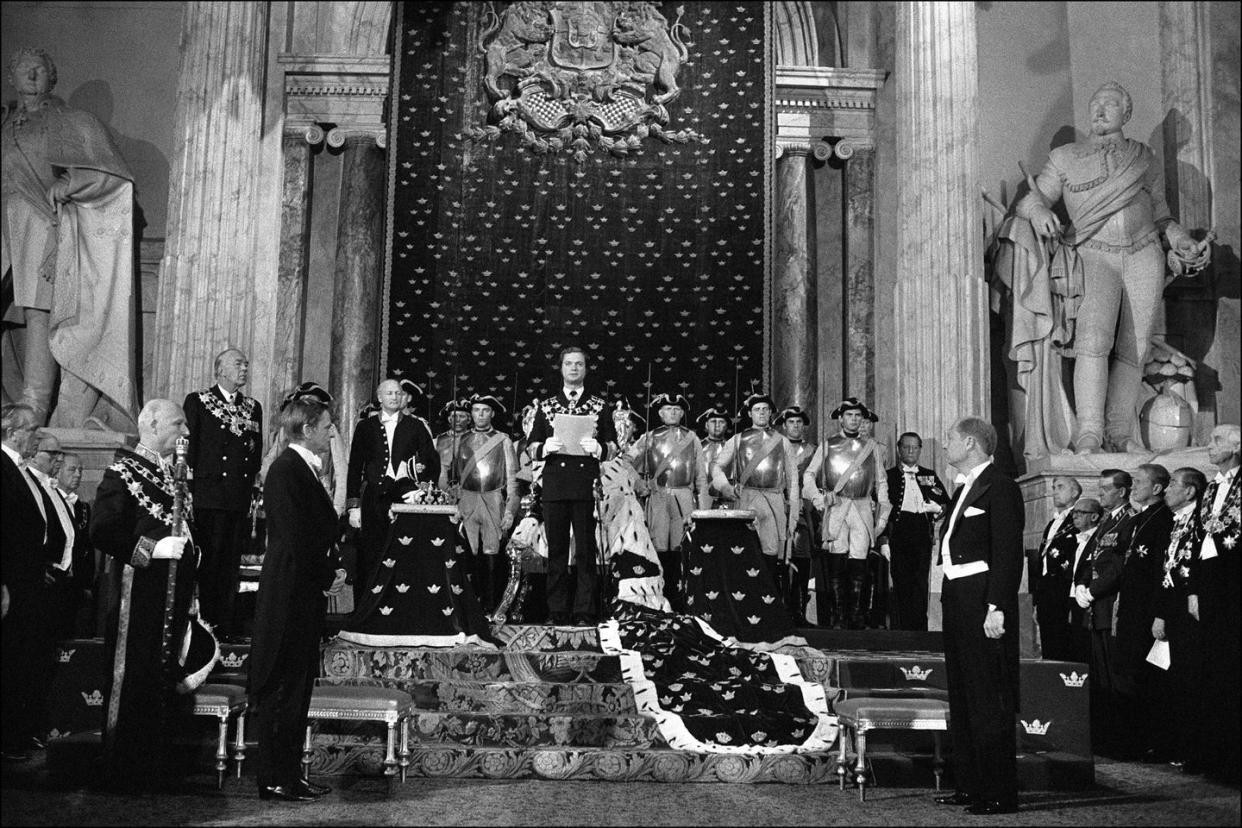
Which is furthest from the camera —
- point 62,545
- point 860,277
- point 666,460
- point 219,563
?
point 860,277

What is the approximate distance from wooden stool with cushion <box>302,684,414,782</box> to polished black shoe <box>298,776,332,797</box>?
184mm

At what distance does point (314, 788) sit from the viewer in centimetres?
578

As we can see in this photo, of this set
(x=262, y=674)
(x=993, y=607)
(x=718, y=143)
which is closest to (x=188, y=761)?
(x=262, y=674)

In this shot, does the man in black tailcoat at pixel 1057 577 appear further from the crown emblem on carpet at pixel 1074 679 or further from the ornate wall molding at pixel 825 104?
the ornate wall molding at pixel 825 104

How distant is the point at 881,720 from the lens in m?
6.03

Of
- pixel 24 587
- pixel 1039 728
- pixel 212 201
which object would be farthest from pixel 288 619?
pixel 212 201

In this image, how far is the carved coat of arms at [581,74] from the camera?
12883mm

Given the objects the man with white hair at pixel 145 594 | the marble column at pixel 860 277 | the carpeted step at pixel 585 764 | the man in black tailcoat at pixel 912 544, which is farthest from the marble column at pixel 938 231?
the man with white hair at pixel 145 594

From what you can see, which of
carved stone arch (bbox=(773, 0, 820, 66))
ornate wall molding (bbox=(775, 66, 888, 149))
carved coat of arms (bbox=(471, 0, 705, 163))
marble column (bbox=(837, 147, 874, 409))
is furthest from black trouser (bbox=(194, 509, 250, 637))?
carved stone arch (bbox=(773, 0, 820, 66))

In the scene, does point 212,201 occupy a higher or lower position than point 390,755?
higher

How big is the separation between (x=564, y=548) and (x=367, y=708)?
8.17ft

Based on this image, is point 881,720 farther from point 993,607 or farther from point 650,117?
point 650,117

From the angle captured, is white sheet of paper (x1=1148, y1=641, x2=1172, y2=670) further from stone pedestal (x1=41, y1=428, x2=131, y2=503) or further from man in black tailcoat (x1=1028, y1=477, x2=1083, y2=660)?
stone pedestal (x1=41, y1=428, x2=131, y2=503)

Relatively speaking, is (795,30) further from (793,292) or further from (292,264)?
(292,264)
